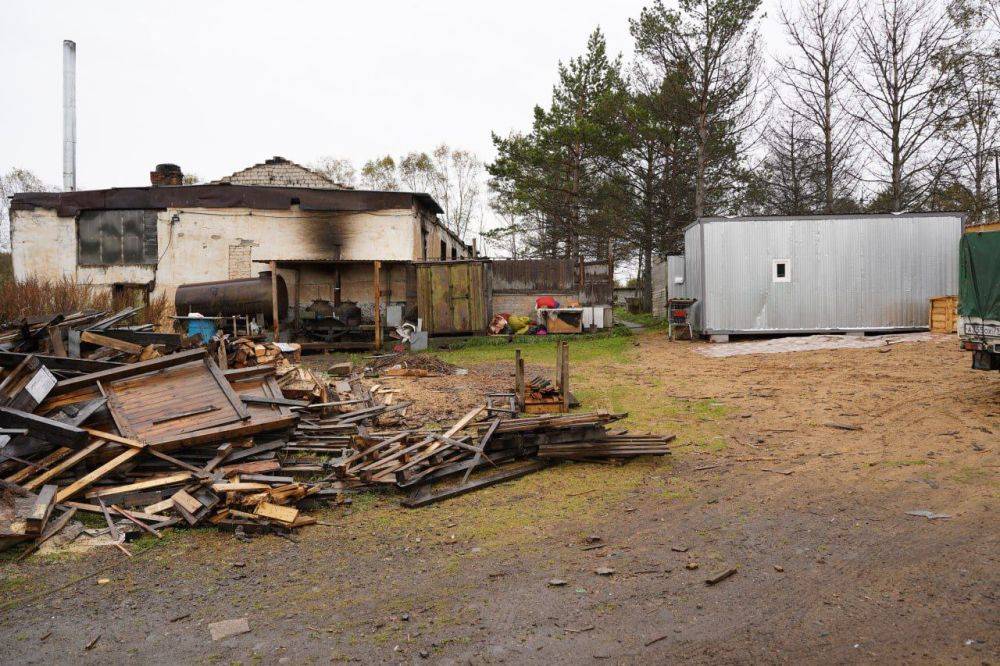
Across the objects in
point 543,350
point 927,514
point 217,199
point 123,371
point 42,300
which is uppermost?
point 217,199

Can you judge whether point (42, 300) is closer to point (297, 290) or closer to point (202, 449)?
point (202, 449)

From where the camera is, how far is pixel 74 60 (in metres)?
25.8

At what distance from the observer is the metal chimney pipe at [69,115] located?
25.0 metres

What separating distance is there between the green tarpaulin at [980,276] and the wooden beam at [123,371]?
10.3m

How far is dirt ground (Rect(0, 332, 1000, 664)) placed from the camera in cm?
330

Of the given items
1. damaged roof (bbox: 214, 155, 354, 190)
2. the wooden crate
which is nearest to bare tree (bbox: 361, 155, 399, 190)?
damaged roof (bbox: 214, 155, 354, 190)

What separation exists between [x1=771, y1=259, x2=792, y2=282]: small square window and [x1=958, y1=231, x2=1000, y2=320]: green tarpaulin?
8.37 m

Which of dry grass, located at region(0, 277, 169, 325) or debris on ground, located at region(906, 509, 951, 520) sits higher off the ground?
dry grass, located at region(0, 277, 169, 325)

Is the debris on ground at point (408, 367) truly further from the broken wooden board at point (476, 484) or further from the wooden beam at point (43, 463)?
the wooden beam at point (43, 463)

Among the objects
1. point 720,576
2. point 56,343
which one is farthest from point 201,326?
point 720,576

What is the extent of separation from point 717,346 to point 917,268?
19.9 feet

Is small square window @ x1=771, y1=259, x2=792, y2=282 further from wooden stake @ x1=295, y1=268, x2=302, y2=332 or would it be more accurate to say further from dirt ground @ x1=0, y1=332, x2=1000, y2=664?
wooden stake @ x1=295, y1=268, x2=302, y2=332

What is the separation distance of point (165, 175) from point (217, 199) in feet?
14.0

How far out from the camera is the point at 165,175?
24219 millimetres
